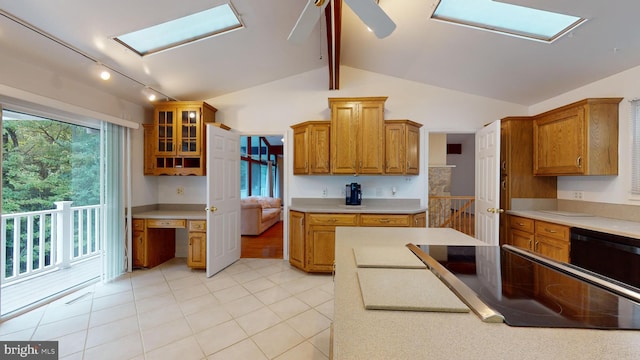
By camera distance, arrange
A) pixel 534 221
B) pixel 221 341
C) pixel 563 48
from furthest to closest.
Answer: pixel 534 221, pixel 563 48, pixel 221 341

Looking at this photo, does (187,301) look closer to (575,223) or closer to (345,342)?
(345,342)

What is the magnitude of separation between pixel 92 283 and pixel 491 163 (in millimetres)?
5179

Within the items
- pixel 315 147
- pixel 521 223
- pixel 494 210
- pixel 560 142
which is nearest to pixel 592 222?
pixel 521 223

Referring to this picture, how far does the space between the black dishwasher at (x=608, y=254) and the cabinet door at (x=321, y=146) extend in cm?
271

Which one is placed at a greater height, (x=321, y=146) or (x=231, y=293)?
(x=321, y=146)

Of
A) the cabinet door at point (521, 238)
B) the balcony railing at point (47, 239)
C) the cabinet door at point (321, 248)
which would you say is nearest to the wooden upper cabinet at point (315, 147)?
the cabinet door at point (321, 248)

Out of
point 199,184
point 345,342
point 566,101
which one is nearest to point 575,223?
point 566,101

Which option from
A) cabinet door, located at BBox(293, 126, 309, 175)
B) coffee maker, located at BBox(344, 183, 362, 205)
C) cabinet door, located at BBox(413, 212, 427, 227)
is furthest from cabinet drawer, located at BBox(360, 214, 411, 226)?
cabinet door, located at BBox(293, 126, 309, 175)

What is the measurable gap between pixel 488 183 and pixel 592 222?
990 mm

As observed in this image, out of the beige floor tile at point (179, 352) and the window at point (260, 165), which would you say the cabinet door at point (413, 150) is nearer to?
the beige floor tile at point (179, 352)

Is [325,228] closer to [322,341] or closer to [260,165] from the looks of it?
[322,341]

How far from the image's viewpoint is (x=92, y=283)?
3.01 meters

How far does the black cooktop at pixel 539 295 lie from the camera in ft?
2.26

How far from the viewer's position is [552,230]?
8.55ft
